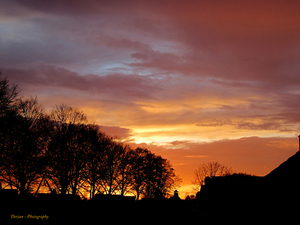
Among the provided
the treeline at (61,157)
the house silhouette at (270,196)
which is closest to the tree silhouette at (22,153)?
the treeline at (61,157)

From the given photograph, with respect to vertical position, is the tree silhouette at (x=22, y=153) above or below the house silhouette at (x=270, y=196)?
above

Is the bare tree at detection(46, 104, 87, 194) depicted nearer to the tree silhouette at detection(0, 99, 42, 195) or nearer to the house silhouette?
the tree silhouette at detection(0, 99, 42, 195)

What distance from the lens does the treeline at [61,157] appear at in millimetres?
45375

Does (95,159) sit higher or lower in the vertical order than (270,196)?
higher

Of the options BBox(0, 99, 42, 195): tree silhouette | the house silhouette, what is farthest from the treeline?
the house silhouette

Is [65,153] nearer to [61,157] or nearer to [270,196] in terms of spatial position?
[61,157]

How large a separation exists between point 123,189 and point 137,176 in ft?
18.5

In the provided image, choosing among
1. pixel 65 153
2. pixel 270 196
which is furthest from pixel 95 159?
pixel 270 196

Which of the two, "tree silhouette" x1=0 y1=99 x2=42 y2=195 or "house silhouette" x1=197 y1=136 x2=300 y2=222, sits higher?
"tree silhouette" x1=0 y1=99 x2=42 y2=195

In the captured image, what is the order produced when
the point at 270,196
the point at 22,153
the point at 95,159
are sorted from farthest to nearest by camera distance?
the point at 95,159
the point at 22,153
the point at 270,196

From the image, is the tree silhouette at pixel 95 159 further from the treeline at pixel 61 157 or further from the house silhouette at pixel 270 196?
the house silhouette at pixel 270 196

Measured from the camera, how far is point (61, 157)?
176ft

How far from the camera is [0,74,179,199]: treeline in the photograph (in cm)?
4538

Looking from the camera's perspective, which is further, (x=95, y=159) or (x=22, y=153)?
(x=95, y=159)
